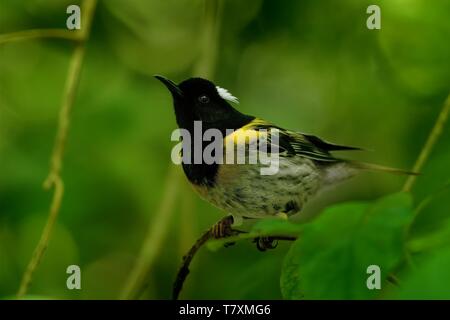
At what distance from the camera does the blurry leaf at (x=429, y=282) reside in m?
0.45

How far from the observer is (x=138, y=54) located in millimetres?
1626

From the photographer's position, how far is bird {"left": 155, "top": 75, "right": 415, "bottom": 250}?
1.27m

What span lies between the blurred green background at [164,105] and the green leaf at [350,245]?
76cm

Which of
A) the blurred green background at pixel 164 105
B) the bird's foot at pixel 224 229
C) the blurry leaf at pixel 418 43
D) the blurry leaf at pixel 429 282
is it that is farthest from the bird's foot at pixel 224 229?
the blurry leaf at pixel 429 282

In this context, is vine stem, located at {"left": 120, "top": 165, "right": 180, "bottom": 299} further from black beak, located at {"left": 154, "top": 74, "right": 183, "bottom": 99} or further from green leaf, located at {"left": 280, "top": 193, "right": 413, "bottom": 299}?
green leaf, located at {"left": 280, "top": 193, "right": 413, "bottom": 299}

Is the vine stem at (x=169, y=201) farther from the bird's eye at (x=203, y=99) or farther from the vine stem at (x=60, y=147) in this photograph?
the vine stem at (x=60, y=147)

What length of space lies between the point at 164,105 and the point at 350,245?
1.04 m

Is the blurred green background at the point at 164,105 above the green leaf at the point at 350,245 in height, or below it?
above

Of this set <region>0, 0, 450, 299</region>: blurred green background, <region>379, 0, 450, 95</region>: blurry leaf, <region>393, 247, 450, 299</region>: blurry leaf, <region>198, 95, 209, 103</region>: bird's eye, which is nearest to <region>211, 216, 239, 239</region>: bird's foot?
<region>0, 0, 450, 299</region>: blurred green background

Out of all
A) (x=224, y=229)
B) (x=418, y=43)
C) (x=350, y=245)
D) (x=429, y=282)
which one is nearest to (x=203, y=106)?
(x=224, y=229)

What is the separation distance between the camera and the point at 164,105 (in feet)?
5.14

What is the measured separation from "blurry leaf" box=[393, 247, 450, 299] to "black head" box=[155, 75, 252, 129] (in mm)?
934
